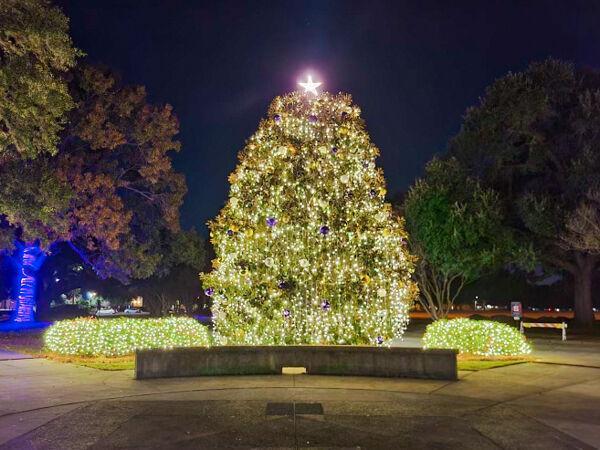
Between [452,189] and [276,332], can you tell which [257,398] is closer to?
[276,332]

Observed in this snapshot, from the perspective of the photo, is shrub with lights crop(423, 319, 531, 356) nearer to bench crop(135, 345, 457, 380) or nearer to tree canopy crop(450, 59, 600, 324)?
bench crop(135, 345, 457, 380)

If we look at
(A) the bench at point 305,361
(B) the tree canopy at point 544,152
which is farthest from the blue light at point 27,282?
(B) the tree canopy at point 544,152

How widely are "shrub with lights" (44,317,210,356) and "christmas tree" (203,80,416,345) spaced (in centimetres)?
138

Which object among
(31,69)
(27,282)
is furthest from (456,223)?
(27,282)

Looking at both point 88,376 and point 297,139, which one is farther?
point 297,139

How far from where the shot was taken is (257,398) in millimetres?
11047

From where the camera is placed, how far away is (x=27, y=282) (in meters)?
32.4

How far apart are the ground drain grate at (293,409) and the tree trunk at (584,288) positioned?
26.7 metres

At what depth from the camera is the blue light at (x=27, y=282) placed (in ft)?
105

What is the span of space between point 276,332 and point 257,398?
4.37m

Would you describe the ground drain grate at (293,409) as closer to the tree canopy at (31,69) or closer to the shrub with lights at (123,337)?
the shrub with lights at (123,337)

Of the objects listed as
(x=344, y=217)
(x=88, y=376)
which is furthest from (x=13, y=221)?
(x=344, y=217)

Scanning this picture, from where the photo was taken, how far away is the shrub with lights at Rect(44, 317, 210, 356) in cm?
1706

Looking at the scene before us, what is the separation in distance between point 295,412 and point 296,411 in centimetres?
7
